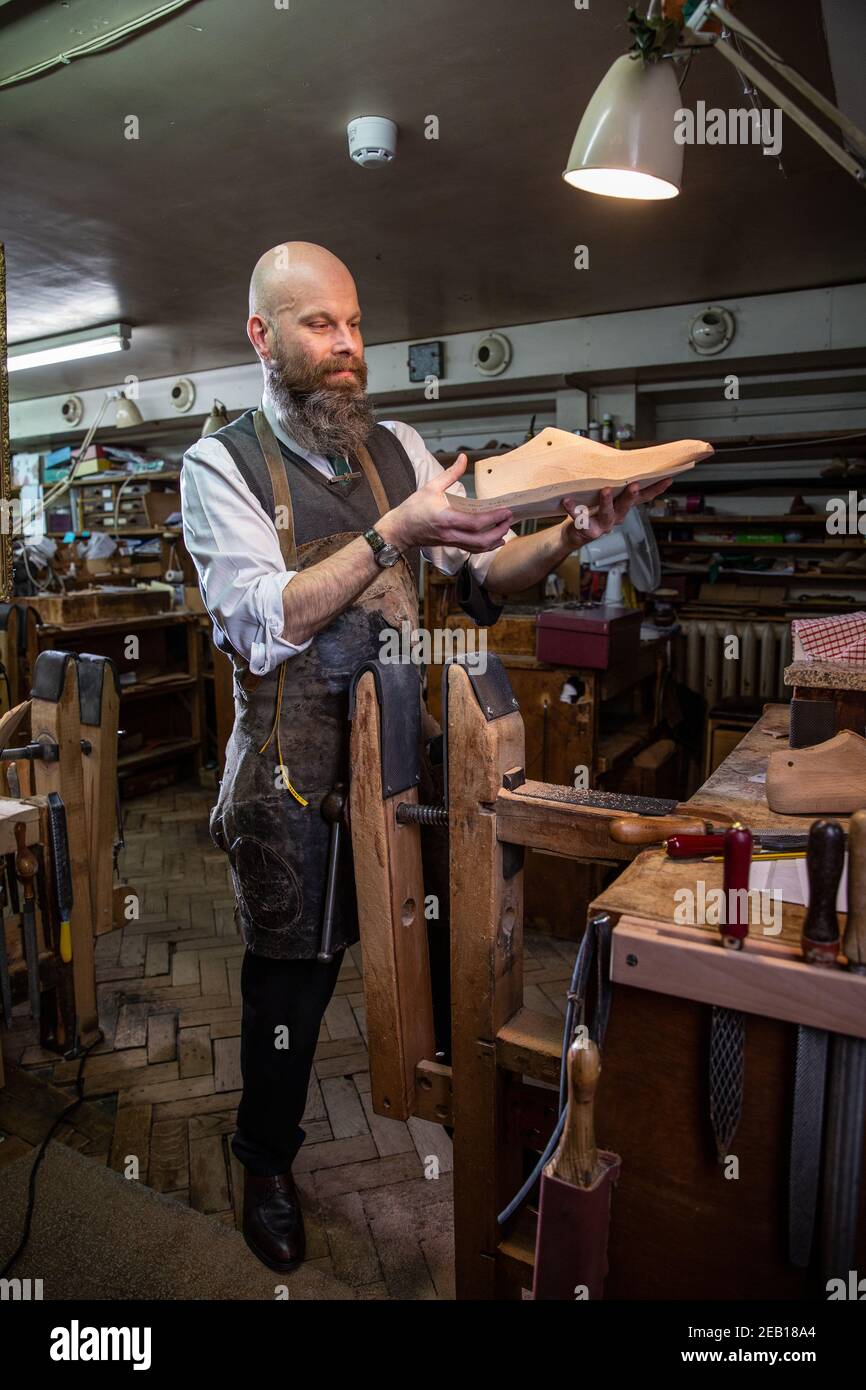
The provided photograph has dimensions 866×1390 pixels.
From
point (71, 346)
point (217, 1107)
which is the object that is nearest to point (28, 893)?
point (217, 1107)

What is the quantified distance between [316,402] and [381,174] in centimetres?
272

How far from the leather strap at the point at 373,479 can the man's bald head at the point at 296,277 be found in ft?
1.04

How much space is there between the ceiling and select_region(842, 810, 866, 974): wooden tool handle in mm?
2820

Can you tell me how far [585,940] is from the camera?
42.4 inches

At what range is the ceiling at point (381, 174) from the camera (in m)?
2.87

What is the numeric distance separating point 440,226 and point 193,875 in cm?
361

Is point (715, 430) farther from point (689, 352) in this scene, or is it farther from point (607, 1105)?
point (607, 1105)

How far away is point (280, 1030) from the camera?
1.84 m

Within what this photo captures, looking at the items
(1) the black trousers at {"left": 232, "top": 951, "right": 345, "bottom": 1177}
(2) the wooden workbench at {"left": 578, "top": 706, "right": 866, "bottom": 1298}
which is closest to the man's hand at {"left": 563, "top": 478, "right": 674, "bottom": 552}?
(2) the wooden workbench at {"left": 578, "top": 706, "right": 866, "bottom": 1298}

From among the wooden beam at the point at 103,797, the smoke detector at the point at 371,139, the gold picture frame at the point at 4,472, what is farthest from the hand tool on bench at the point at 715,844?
the smoke detector at the point at 371,139

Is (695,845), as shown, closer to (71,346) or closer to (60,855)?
(60,855)
